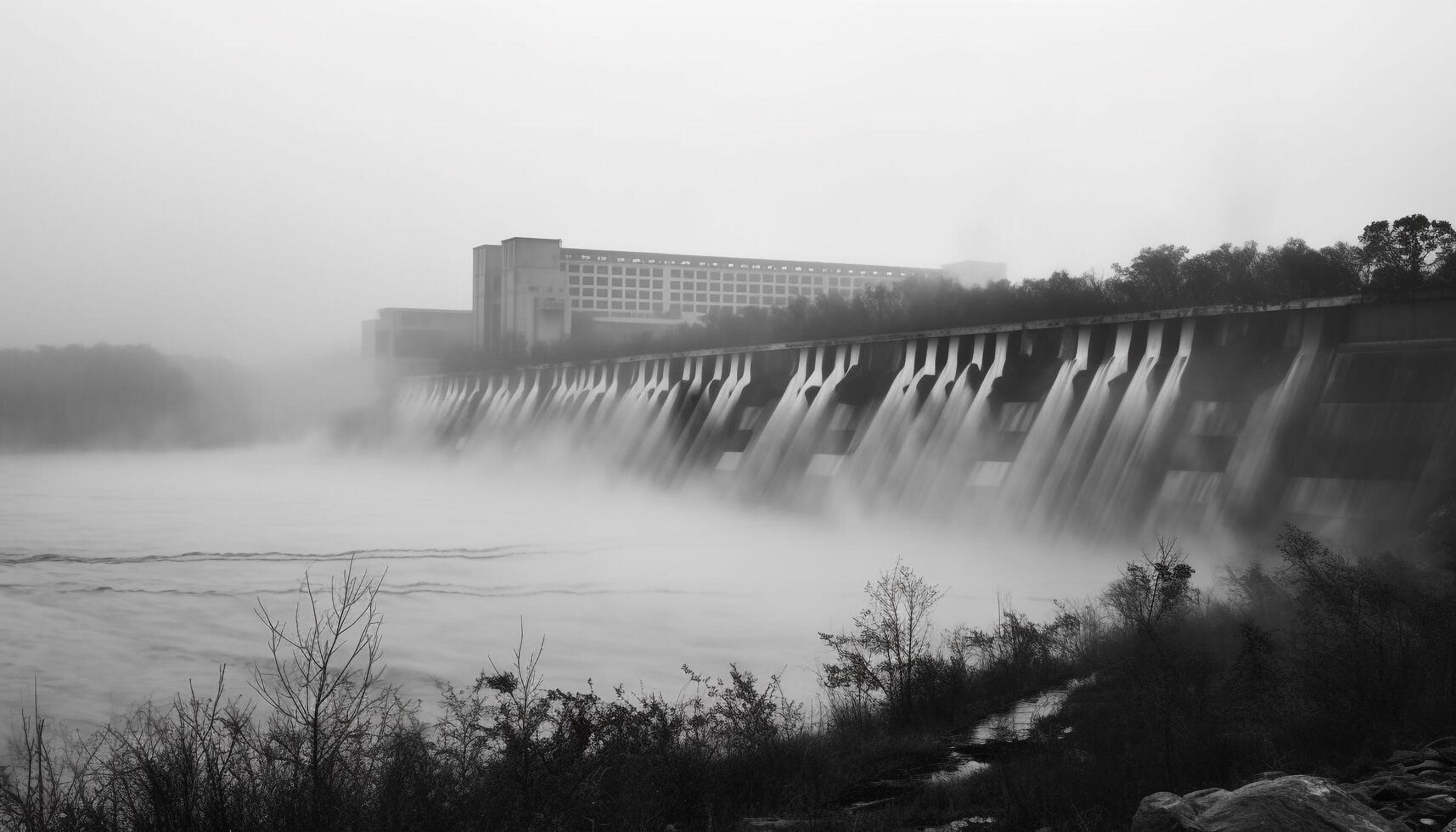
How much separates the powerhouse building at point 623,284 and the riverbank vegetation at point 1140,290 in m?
22.1

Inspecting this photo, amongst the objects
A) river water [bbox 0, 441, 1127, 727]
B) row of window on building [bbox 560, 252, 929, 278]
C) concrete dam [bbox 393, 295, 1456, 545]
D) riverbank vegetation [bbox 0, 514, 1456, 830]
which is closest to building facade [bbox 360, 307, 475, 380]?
row of window on building [bbox 560, 252, 929, 278]

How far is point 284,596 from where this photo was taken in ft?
76.9

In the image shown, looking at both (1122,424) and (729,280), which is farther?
(729,280)

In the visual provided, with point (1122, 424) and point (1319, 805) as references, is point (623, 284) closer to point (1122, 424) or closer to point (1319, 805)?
point (1122, 424)

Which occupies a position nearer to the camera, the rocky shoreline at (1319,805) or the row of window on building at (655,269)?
the rocky shoreline at (1319,805)

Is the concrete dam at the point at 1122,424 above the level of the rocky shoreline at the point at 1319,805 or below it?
above

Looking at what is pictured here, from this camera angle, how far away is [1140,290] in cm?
3603

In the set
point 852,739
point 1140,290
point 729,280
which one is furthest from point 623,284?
point 852,739

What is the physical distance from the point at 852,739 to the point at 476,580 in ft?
52.4

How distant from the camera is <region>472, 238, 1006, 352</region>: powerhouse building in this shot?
86312 millimetres

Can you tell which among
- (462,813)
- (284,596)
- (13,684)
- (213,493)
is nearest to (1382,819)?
(462,813)

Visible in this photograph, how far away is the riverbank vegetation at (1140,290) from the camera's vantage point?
2594 cm

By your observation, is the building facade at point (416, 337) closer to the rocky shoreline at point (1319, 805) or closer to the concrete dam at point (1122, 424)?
the concrete dam at point (1122, 424)

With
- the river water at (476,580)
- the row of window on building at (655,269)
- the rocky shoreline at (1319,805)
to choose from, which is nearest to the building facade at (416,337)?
the row of window on building at (655,269)
